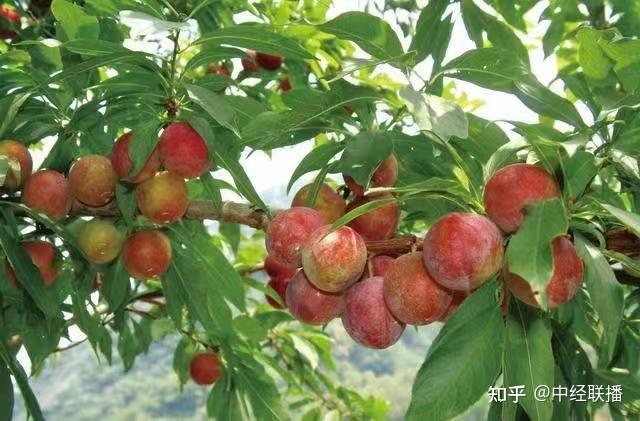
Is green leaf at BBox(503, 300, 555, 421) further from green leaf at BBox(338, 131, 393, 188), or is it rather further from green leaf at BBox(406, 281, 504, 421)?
green leaf at BBox(338, 131, 393, 188)

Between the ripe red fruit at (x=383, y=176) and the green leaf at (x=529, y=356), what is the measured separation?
30 centimetres

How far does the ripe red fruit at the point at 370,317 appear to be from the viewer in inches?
36.9

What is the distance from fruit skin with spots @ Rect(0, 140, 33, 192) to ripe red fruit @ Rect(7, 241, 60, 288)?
0.12 metres

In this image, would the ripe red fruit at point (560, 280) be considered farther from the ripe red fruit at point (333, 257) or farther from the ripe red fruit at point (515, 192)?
the ripe red fruit at point (333, 257)

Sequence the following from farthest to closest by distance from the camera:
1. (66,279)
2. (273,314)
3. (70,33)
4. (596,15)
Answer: (273,314) < (596,15) < (66,279) < (70,33)

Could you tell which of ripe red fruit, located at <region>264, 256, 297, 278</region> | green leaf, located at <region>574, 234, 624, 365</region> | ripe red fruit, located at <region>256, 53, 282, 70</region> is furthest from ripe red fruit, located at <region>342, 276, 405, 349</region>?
ripe red fruit, located at <region>256, 53, 282, 70</region>

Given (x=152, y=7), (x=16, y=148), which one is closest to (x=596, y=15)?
(x=152, y=7)

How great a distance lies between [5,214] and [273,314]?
3.49 ft

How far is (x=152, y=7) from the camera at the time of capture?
1.07 meters

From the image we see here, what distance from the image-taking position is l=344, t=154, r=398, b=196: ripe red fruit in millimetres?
1094

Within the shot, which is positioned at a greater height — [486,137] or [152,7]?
[152,7]

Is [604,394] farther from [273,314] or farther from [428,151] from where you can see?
[273,314]

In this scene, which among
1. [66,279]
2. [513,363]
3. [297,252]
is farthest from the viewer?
[66,279]

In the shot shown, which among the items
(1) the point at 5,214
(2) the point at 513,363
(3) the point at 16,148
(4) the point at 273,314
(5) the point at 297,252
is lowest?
(4) the point at 273,314
